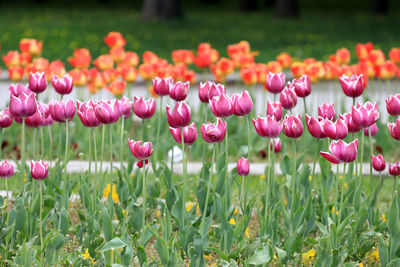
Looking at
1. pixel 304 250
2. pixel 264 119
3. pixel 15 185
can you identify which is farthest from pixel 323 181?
pixel 15 185

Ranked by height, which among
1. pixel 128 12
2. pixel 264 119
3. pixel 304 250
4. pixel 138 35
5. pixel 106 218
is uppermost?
pixel 128 12

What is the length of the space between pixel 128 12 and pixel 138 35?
332 inches

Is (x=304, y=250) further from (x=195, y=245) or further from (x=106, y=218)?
(x=106, y=218)

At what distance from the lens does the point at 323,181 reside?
4102mm

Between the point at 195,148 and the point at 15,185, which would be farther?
the point at 195,148

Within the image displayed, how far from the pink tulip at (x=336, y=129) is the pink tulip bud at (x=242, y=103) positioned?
13.3 inches

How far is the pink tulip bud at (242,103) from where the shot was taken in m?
3.18

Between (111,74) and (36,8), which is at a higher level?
→ (36,8)

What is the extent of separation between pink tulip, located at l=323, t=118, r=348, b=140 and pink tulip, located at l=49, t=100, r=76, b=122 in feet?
3.80

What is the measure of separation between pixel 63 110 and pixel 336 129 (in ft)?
4.08

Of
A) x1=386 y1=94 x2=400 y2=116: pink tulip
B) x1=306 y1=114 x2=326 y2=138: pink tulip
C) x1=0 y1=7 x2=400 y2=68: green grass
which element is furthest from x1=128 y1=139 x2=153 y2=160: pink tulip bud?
x1=0 y1=7 x2=400 y2=68: green grass

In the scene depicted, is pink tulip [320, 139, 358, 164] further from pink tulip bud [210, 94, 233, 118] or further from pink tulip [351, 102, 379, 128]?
pink tulip bud [210, 94, 233, 118]

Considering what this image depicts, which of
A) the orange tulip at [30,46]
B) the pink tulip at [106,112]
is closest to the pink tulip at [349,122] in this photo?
the pink tulip at [106,112]

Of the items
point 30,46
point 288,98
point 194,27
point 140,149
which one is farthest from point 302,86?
point 194,27
